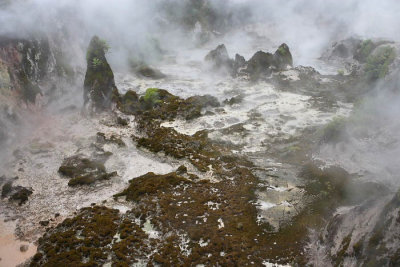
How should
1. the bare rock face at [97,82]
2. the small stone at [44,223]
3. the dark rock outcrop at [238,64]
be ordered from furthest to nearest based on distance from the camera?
the dark rock outcrop at [238,64], the bare rock face at [97,82], the small stone at [44,223]

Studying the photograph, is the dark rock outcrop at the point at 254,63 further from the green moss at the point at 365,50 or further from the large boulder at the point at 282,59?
the green moss at the point at 365,50

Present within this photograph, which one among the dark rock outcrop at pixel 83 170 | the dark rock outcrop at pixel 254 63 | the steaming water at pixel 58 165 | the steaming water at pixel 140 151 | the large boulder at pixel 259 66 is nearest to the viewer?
the steaming water at pixel 58 165

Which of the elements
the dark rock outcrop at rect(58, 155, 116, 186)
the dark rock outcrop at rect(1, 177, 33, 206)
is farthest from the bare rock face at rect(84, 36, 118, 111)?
the dark rock outcrop at rect(1, 177, 33, 206)

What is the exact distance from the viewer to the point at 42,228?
29.0 metres

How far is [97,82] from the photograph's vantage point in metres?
49.3

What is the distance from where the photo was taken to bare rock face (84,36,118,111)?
159 feet

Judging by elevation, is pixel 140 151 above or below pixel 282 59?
below

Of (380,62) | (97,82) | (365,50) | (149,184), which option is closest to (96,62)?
(97,82)

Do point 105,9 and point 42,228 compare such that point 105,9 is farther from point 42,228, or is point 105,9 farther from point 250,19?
point 42,228

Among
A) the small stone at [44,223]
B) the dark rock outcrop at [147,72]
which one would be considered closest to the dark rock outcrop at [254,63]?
the dark rock outcrop at [147,72]

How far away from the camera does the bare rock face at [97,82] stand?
159ft

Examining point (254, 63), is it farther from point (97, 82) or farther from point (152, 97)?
point (97, 82)

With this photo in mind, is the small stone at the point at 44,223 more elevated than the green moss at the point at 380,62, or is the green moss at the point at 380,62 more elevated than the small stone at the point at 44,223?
the green moss at the point at 380,62

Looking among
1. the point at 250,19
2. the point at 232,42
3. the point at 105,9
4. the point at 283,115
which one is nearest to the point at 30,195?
the point at 283,115
